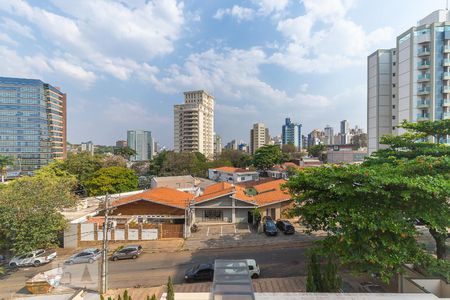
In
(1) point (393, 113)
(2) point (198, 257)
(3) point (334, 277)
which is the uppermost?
(1) point (393, 113)

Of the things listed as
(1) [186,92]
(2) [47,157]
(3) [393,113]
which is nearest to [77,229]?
(3) [393,113]

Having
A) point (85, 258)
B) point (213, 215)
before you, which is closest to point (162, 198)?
point (213, 215)

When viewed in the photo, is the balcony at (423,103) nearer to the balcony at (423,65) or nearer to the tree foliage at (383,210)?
the balcony at (423,65)

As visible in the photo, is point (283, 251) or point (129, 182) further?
point (129, 182)

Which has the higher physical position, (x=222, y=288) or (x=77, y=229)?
(x=222, y=288)

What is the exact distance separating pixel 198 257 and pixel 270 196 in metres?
12.9

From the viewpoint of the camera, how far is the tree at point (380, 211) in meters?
9.55

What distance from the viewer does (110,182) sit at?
39469 millimetres

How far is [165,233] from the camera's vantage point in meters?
23.4

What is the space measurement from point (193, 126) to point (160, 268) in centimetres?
9293

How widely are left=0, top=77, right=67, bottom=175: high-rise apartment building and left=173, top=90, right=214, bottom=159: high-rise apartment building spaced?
50638 millimetres

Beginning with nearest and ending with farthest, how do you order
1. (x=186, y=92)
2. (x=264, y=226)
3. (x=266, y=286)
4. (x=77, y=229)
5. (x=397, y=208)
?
(x=397, y=208) → (x=266, y=286) → (x=77, y=229) → (x=264, y=226) → (x=186, y=92)

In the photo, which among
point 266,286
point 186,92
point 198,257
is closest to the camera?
point 266,286

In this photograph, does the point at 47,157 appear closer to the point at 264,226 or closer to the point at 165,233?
the point at 165,233
